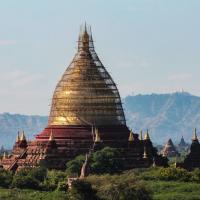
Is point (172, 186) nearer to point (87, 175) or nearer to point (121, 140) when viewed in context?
point (87, 175)

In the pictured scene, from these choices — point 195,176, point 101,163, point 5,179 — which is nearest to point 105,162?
point 101,163

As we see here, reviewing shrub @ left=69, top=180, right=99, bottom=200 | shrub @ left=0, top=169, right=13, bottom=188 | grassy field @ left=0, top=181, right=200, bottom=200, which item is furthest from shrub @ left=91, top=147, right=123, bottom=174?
shrub @ left=69, top=180, right=99, bottom=200

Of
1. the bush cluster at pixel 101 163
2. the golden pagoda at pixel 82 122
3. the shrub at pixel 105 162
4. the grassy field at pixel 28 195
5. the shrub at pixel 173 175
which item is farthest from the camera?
the golden pagoda at pixel 82 122

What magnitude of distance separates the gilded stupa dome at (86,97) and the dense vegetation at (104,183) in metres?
6.32

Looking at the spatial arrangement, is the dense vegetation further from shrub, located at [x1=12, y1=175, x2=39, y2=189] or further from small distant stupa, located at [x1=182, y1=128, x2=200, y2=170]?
small distant stupa, located at [x1=182, y1=128, x2=200, y2=170]

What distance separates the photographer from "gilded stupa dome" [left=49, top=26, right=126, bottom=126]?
9444 centimetres

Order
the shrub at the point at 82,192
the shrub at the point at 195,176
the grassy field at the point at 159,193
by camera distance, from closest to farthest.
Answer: the shrub at the point at 82,192 < the grassy field at the point at 159,193 < the shrub at the point at 195,176

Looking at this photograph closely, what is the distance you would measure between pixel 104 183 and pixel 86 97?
66.1 ft

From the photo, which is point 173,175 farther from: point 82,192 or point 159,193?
point 82,192

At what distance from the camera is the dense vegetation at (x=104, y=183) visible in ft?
240

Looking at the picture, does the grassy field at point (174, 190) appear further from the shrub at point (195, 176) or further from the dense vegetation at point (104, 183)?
the shrub at point (195, 176)

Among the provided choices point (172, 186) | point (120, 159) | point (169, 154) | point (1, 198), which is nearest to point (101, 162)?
point (120, 159)

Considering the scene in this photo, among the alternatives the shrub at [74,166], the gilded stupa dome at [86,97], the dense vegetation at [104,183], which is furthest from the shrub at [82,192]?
the gilded stupa dome at [86,97]

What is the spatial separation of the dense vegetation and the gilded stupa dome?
632 centimetres
